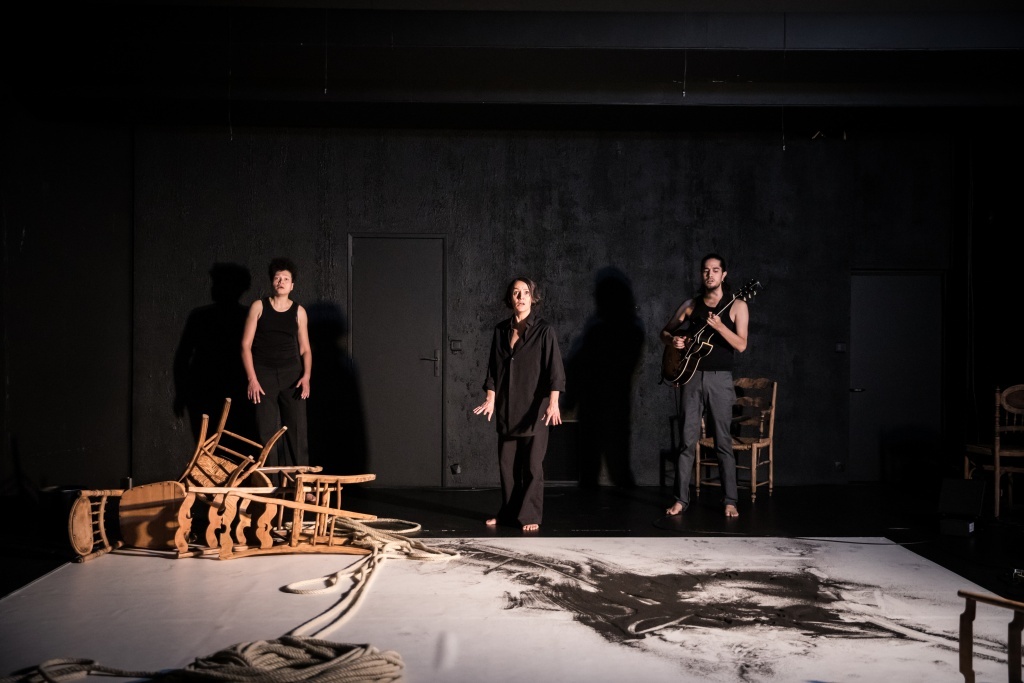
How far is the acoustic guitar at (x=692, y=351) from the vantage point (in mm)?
5883

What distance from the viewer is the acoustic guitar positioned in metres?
5.88

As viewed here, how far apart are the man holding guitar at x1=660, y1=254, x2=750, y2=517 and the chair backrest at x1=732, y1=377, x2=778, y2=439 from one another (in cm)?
104

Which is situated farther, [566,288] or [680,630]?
[566,288]

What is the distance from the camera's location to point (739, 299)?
590cm

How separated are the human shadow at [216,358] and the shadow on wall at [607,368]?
280 cm

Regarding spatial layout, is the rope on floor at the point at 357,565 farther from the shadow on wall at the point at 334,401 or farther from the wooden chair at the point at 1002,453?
the wooden chair at the point at 1002,453

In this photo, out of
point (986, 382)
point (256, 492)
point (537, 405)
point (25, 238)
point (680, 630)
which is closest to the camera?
point (680, 630)

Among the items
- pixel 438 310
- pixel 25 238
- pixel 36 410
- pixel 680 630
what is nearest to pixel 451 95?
pixel 438 310

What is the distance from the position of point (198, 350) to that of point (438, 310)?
2040 millimetres

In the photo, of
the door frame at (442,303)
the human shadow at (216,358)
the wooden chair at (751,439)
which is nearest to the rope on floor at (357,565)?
the door frame at (442,303)

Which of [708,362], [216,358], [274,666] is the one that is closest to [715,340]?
[708,362]

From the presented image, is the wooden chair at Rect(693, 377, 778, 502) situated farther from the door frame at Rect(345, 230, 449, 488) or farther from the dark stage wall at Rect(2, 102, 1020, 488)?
the door frame at Rect(345, 230, 449, 488)

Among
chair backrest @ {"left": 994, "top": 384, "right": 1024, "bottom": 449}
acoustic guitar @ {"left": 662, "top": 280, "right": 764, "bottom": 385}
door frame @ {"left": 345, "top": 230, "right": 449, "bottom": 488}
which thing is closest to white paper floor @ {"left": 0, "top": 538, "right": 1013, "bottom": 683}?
acoustic guitar @ {"left": 662, "top": 280, "right": 764, "bottom": 385}

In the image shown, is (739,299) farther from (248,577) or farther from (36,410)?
(36,410)
